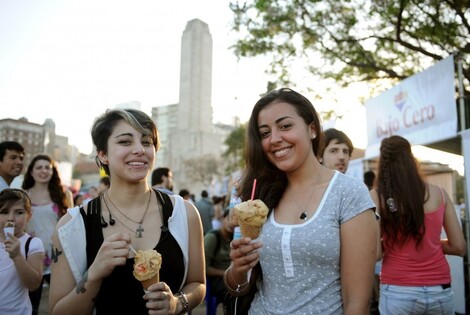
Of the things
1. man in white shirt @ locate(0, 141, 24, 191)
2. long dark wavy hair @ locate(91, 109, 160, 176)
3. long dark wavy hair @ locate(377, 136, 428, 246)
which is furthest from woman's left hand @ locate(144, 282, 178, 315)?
man in white shirt @ locate(0, 141, 24, 191)

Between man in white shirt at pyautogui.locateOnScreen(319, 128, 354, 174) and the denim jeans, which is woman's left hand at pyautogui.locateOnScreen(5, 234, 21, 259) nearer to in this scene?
man in white shirt at pyautogui.locateOnScreen(319, 128, 354, 174)

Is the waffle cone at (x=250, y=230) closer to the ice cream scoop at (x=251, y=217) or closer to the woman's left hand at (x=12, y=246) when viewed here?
the ice cream scoop at (x=251, y=217)

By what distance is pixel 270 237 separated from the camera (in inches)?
80.9

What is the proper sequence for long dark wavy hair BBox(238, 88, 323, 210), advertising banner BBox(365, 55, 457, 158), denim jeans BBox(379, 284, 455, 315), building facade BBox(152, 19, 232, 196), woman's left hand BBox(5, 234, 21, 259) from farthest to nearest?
1. building facade BBox(152, 19, 232, 196)
2. advertising banner BBox(365, 55, 457, 158)
3. woman's left hand BBox(5, 234, 21, 259)
4. denim jeans BBox(379, 284, 455, 315)
5. long dark wavy hair BBox(238, 88, 323, 210)

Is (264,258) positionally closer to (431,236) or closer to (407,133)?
(431,236)

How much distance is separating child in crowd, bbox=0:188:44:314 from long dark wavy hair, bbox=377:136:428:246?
3.00m

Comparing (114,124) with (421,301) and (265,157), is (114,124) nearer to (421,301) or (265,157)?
(265,157)

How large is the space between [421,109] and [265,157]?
18.8 feet

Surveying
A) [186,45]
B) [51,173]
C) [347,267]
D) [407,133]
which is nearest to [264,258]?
[347,267]

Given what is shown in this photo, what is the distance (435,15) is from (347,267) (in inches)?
403

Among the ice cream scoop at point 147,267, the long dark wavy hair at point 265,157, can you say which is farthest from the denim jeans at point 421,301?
the ice cream scoop at point 147,267

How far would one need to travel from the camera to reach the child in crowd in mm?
3238

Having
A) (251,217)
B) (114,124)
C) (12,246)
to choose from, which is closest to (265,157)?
(251,217)

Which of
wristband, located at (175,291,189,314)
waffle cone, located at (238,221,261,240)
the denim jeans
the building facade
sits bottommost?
the denim jeans
